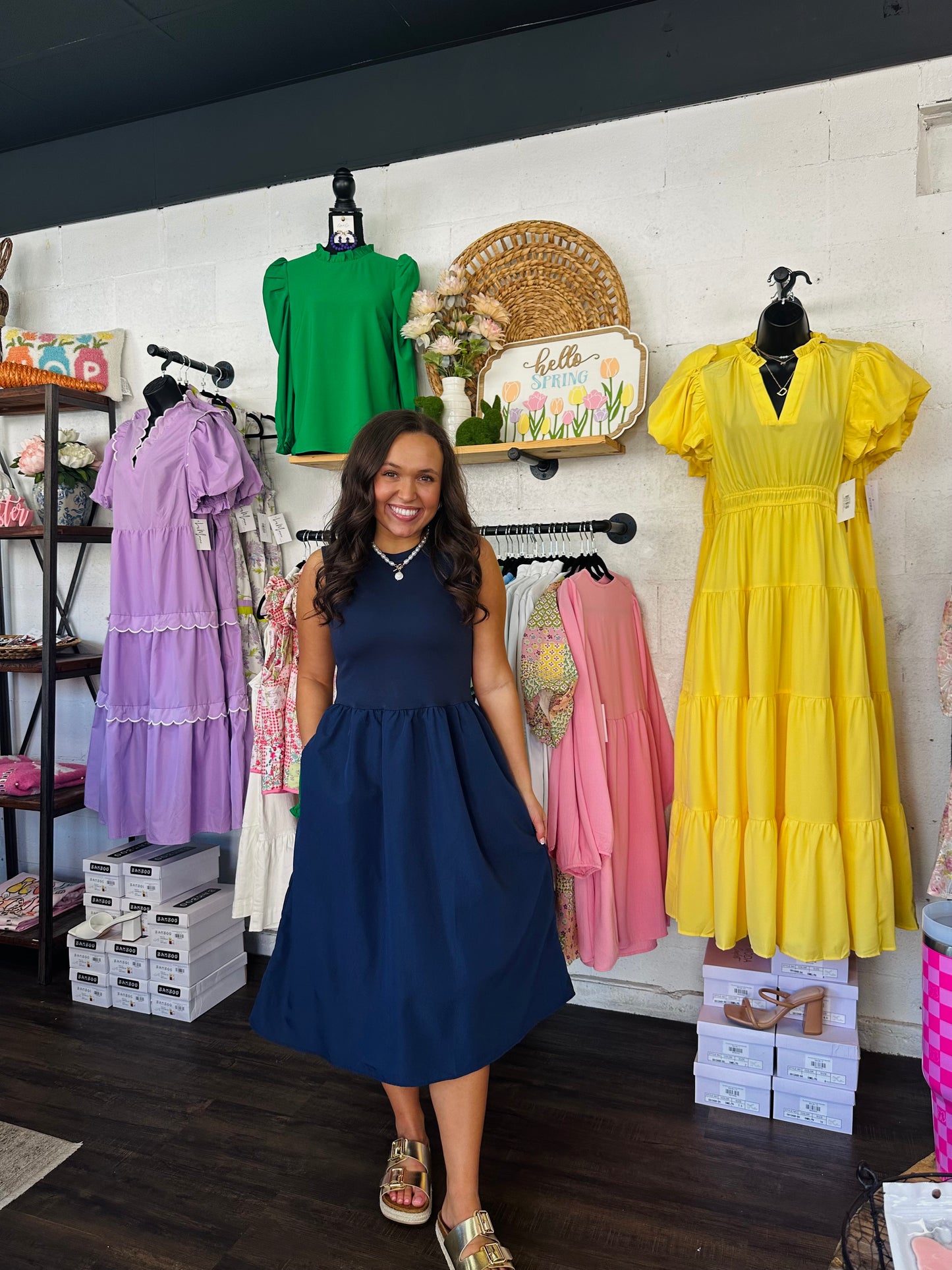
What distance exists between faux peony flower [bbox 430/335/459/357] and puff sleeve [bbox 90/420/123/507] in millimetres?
1139

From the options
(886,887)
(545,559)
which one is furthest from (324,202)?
(886,887)

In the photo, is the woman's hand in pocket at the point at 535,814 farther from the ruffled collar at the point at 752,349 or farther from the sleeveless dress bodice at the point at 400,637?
the ruffled collar at the point at 752,349

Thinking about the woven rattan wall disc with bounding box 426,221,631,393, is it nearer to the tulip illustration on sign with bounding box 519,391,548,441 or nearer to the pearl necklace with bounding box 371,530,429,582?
the tulip illustration on sign with bounding box 519,391,548,441

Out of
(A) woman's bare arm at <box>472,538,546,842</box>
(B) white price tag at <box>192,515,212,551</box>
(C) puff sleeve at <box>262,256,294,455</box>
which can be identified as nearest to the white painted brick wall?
(C) puff sleeve at <box>262,256,294,455</box>

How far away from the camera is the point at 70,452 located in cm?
331

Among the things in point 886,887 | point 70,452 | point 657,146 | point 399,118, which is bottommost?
point 886,887

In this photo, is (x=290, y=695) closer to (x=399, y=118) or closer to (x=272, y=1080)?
(x=272, y=1080)

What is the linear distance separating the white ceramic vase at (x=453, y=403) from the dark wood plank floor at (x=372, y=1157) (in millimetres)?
1851

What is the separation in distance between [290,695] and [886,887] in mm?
1694

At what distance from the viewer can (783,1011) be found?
2234mm

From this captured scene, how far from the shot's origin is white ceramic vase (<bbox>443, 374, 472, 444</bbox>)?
8.99 feet

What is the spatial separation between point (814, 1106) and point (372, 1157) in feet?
3.52

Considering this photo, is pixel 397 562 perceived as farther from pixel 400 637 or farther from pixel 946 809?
pixel 946 809

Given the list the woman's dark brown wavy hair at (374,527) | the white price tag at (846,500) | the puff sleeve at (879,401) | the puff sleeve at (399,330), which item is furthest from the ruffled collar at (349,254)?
the white price tag at (846,500)
